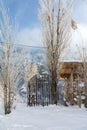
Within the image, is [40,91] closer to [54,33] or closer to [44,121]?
[54,33]

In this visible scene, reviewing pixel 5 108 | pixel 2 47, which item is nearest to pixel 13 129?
pixel 5 108

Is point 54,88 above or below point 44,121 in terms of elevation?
above

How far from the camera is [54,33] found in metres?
13.6

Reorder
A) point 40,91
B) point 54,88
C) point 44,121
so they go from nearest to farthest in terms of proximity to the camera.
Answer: point 44,121
point 54,88
point 40,91

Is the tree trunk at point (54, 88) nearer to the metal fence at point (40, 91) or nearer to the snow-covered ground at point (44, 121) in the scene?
the metal fence at point (40, 91)

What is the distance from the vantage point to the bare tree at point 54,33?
13414 mm

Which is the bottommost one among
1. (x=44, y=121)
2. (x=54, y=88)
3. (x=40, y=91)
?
(x=40, y=91)

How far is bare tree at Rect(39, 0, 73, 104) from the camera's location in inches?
528

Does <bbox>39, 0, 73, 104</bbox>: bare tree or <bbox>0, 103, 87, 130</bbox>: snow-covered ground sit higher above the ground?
<bbox>39, 0, 73, 104</bbox>: bare tree

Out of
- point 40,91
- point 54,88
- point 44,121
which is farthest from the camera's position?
point 40,91

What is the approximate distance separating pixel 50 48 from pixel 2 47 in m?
2.31

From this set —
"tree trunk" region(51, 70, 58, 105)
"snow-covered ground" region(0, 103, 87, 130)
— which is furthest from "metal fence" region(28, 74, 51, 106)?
"snow-covered ground" region(0, 103, 87, 130)

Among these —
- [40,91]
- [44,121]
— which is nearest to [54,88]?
[40,91]

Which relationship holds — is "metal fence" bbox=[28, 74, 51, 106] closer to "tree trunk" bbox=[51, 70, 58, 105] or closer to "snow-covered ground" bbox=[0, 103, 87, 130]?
"tree trunk" bbox=[51, 70, 58, 105]
